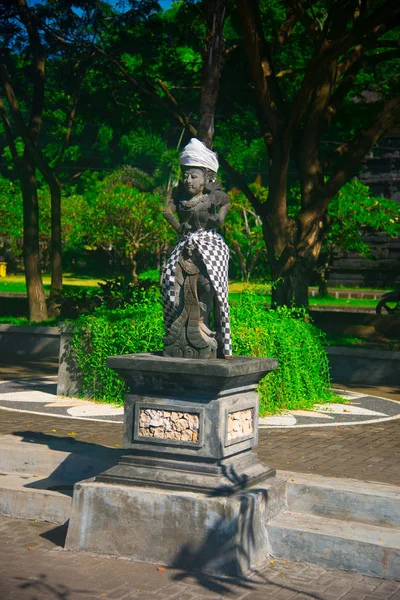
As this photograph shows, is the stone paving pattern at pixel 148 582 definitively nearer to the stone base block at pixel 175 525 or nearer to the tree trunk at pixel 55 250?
the stone base block at pixel 175 525

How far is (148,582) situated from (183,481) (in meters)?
0.79

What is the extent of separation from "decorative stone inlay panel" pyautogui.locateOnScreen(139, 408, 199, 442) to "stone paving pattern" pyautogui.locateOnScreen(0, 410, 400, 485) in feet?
8.59

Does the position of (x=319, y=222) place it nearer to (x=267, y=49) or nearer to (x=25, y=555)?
(x=267, y=49)

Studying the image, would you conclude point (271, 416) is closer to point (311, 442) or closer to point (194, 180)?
point (311, 442)

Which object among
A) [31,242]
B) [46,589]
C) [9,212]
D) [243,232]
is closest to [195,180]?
[46,589]

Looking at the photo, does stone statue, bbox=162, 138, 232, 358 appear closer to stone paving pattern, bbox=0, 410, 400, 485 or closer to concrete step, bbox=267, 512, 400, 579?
concrete step, bbox=267, 512, 400, 579

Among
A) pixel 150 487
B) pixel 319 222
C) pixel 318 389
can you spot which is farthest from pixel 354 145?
pixel 150 487

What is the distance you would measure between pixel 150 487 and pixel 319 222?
11504 millimetres

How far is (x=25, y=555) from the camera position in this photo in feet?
20.9

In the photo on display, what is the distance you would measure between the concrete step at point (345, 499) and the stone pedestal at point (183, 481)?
0.89 feet

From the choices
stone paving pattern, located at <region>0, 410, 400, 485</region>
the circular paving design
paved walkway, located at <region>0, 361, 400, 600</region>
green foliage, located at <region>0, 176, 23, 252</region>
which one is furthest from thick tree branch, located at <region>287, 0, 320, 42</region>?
green foliage, located at <region>0, 176, 23, 252</region>

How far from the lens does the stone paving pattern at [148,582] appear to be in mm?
5621

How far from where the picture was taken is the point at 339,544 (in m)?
6.10

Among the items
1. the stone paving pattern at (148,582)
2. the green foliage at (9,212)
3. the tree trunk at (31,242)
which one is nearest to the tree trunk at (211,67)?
the tree trunk at (31,242)
